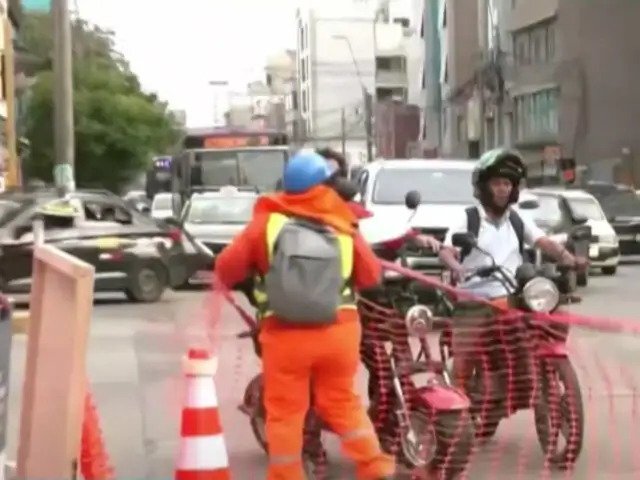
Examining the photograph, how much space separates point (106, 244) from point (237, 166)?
39.1 ft

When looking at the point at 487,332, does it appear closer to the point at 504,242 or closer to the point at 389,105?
the point at 504,242

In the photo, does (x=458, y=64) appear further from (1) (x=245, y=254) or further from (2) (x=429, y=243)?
(1) (x=245, y=254)

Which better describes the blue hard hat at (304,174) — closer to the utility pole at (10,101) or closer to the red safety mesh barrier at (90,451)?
the red safety mesh barrier at (90,451)

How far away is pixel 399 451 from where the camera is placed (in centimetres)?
776

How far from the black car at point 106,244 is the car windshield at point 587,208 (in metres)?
8.11

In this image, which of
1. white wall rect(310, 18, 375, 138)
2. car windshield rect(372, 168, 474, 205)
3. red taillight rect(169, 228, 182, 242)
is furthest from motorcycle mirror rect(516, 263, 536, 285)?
white wall rect(310, 18, 375, 138)

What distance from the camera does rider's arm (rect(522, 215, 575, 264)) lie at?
8.02m

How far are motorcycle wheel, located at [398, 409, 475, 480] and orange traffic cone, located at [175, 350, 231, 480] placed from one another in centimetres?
115

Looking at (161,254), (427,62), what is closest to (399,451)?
(161,254)

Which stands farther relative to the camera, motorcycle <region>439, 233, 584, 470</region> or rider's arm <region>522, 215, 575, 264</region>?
rider's arm <region>522, 215, 575, 264</region>

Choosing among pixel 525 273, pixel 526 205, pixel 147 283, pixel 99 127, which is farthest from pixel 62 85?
pixel 99 127

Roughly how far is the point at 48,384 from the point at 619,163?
5017 cm

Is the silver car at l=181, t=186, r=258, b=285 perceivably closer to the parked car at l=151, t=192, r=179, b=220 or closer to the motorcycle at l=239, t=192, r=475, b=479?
the parked car at l=151, t=192, r=179, b=220

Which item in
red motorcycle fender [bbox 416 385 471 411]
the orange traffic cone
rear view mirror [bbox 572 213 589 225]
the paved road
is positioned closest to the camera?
the orange traffic cone
